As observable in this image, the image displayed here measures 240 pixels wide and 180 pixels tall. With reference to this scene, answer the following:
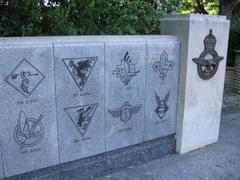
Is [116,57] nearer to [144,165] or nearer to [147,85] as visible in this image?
[147,85]

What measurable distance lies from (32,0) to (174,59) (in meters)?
1.90

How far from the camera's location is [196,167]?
4188 mm

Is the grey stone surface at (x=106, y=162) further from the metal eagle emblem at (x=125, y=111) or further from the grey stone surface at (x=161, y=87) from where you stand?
the metal eagle emblem at (x=125, y=111)

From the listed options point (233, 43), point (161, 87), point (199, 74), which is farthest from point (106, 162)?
point (233, 43)

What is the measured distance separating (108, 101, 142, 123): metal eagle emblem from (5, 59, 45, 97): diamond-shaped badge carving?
1.00 meters

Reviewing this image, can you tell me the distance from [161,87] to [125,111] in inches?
24.6

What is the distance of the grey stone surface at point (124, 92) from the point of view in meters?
3.71

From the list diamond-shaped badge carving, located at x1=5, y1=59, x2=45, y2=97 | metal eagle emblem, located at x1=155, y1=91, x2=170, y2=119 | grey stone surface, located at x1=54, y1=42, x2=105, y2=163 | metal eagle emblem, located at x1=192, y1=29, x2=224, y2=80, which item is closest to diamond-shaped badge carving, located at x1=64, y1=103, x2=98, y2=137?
grey stone surface, located at x1=54, y1=42, x2=105, y2=163

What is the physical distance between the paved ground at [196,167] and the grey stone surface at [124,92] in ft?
1.21

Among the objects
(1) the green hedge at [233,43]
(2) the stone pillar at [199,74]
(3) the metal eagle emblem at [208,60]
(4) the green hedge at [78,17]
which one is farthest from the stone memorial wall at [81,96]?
(1) the green hedge at [233,43]

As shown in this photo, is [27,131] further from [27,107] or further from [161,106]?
[161,106]

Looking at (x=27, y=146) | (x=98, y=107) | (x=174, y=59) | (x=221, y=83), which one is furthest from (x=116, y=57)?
(x=221, y=83)

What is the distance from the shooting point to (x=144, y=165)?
4203 millimetres

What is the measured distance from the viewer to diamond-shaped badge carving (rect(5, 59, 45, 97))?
3.00 m
